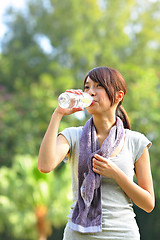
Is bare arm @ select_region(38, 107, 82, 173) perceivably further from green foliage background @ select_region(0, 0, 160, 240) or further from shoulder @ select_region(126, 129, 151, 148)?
green foliage background @ select_region(0, 0, 160, 240)

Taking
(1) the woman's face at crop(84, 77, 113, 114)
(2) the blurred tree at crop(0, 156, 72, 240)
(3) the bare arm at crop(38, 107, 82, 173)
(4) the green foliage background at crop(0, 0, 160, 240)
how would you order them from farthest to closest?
(4) the green foliage background at crop(0, 0, 160, 240) → (2) the blurred tree at crop(0, 156, 72, 240) → (1) the woman's face at crop(84, 77, 113, 114) → (3) the bare arm at crop(38, 107, 82, 173)

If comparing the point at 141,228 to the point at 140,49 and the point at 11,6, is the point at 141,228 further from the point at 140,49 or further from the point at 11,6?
the point at 11,6

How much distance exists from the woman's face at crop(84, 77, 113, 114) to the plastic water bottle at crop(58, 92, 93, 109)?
2 cm

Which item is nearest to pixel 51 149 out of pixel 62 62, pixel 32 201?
pixel 32 201

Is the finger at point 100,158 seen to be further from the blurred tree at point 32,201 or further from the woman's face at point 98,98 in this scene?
the blurred tree at point 32,201

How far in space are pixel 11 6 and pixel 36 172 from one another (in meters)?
9.76

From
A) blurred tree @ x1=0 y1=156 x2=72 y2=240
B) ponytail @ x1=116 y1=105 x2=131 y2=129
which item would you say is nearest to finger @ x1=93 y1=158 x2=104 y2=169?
ponytail @ x1=116 y1=105 x2=131 y2=129

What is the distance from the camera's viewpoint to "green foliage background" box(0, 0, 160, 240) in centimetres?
1095

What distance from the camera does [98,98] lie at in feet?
5.62

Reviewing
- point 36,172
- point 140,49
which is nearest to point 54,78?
point 140,49

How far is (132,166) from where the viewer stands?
1.69 m

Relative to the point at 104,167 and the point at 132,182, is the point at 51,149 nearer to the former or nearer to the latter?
the point at 104,167

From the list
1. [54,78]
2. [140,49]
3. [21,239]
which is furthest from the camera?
[140,49]

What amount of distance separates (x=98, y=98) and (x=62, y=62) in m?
13.8
